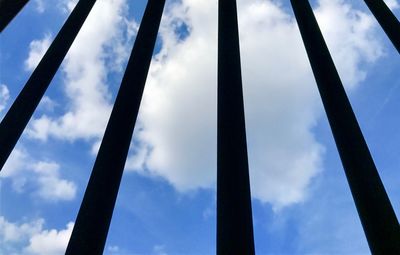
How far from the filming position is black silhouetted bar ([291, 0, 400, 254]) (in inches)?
2313

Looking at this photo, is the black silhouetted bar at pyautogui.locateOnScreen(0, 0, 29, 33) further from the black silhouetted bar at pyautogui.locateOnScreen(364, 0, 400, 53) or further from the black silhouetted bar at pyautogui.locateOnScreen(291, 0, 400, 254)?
the black silhouetted bar at pyautogui.locateOnScreen(364, 0, 400, 53)

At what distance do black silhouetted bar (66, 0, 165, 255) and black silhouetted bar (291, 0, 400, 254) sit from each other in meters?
34.4

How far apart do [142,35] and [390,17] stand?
5929cm

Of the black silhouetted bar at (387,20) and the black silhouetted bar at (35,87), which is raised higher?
the black silhouetted bar at (387,20)

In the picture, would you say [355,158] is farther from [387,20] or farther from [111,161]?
[387,20]

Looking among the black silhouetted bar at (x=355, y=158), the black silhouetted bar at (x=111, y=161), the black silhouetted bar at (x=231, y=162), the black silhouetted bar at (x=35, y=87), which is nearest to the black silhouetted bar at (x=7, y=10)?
the black silhouetted bar at (x=35, y=87)

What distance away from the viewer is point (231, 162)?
62688 mm

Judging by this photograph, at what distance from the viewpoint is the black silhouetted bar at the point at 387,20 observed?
100125mm

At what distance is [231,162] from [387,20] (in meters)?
65.7

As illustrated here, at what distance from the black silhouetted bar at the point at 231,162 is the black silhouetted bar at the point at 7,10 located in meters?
48.1

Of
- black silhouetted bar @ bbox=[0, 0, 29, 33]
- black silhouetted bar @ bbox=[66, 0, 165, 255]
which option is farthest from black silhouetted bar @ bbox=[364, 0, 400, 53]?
black silhouetted bar @ bbox=[0, 0, 29, 33]

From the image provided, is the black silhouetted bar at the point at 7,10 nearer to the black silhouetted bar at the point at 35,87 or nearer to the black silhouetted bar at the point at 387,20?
the black silhouetted bar at the point at 35,87

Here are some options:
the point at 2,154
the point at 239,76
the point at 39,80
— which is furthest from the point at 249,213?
the point at 39,80

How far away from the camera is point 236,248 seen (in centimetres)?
5131
